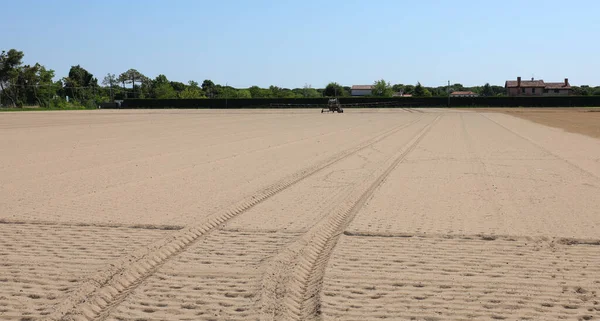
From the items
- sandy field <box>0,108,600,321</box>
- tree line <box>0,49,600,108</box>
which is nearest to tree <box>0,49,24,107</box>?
tree line <box>0,49,600,108</box>

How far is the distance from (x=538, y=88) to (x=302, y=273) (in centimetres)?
17292

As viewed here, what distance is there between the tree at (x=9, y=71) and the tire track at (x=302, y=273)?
114503 mm

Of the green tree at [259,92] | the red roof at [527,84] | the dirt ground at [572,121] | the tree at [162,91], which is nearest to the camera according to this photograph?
the dirt ground at [572,121]

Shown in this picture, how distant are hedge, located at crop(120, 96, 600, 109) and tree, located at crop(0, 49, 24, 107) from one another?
63.0ft

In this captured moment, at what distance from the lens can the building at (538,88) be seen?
165625mm

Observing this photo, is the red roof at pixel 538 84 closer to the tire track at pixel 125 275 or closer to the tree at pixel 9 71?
the tree at pixel 9 71

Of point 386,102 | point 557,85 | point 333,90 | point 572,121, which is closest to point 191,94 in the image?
point 333,90

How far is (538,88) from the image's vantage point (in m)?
166

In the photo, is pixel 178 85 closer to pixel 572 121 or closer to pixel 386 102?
pixel 386 102

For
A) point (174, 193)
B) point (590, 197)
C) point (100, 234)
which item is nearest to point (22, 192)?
point (174, 193)

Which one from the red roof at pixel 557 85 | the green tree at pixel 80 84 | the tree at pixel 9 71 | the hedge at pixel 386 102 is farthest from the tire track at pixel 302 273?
the red roof at pixel 557 85

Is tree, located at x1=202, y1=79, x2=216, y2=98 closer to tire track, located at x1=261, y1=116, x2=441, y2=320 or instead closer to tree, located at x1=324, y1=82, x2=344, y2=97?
tree, located at x1=324, y1=82, x2=344, y2=97

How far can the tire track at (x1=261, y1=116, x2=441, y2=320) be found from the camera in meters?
4.89

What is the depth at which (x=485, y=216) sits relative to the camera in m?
8.62
